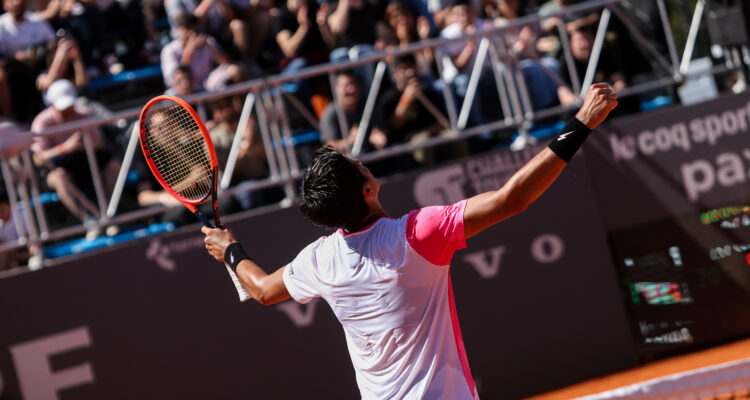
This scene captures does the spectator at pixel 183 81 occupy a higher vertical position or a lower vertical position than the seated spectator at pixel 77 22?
→ lower

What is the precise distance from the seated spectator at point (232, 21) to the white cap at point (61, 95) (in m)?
1.54

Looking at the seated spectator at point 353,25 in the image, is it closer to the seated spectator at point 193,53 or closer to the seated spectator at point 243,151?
the seated spectator at point 193,53

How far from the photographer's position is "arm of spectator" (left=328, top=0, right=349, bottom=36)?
860 centimetres

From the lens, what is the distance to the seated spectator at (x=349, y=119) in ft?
23.3

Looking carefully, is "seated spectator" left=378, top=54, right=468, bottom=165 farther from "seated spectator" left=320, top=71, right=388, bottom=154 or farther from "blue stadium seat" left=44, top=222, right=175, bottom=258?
"blue stadium seat" left=44, top=222, right=175, bottom=258

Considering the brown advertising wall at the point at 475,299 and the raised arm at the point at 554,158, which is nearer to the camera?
the raised arm at the point at 554,158

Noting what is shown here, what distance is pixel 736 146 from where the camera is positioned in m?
7.09

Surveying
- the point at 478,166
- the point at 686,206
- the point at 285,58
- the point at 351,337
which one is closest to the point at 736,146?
the point at 686,206

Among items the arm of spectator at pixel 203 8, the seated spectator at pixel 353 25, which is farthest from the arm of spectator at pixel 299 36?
the arm of spectator at pixel 203 8

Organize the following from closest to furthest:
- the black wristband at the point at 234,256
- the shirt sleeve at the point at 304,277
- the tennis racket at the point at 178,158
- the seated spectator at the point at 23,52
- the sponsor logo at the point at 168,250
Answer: the shirt sleeve at the point at 304,277, the black wristband at the point at 234,256, the tennis racket at the point at 178,158, the sponsor logo at the point at 168,250, the seated spectator at the point at 23,52

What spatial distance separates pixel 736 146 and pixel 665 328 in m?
1.62

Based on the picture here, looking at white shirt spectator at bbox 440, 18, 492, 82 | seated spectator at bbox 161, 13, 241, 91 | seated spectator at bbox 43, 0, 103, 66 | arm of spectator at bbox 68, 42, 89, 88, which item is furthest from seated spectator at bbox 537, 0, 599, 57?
seated spectator at bbox 43, 0, 103, 66

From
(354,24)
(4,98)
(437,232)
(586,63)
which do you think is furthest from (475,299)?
(4,98)

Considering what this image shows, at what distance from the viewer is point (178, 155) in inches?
175
